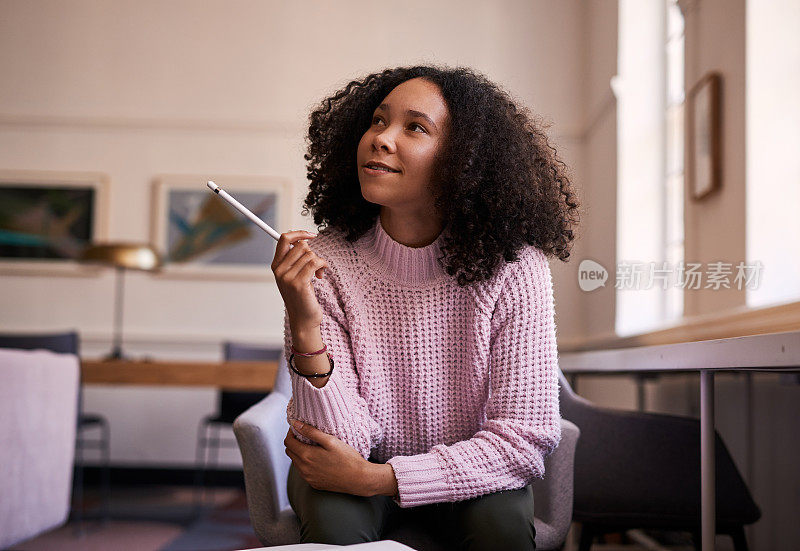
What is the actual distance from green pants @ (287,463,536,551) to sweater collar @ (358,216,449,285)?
354 millimetres

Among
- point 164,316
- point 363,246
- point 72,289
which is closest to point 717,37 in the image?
point 363,246

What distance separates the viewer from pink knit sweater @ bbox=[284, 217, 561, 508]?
3.86 ft

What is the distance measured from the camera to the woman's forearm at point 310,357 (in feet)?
3.81

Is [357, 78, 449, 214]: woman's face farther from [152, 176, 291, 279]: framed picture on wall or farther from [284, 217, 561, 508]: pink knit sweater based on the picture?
[152, 176, 291, 279]: framed picture on wall

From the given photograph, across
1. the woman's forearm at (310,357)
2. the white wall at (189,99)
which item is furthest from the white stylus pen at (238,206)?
the white wall at (189,99)

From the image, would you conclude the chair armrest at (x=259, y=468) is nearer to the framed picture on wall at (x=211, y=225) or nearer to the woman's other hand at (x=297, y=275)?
the woman's other hand at (x=297, y=275)

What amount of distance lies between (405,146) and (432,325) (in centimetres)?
29

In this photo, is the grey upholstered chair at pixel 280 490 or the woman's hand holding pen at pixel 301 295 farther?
the grey upholstered chair at pixel 280 490

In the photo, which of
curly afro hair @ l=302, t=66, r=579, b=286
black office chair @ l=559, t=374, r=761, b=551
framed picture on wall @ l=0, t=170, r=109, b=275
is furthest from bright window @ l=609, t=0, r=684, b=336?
framed picture on wall @ l=0, t=170, r=109, b=275

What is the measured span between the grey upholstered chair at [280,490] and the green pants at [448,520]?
0.15ft

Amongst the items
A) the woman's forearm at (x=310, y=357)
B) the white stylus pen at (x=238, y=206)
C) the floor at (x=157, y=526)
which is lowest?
the floor at (x=157, y=526)

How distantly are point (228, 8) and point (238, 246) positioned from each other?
61.3 inches

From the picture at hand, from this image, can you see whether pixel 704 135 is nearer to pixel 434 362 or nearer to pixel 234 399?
pixel 434 362

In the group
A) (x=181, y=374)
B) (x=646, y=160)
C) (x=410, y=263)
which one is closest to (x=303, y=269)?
(x=410, y=263)
